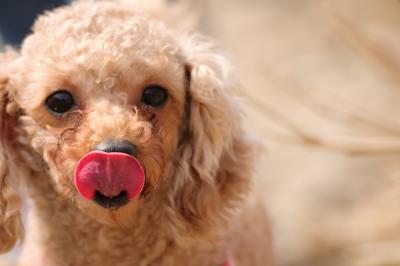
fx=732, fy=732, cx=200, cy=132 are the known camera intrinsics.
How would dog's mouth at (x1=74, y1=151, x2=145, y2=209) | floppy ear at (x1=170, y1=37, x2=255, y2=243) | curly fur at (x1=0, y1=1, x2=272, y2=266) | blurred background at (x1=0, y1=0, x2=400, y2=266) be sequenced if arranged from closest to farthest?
dog's mouth at (x1=74, y1=151, x2=145, y2=209), curly fur at (x1=0, y1=1, x2=272, y2=266), floppy ear at (x1=170, y1=37, x2=255, y2=243), blurred background at (x1=0, y1=0, x2=400, y2=266)

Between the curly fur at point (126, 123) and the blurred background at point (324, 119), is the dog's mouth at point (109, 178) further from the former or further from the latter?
the blurred background at point (324, 119)

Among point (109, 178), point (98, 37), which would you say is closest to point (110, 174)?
point (109, 178)

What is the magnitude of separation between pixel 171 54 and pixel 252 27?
77.2 inches

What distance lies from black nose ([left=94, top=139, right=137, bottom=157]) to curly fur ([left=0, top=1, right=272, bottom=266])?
42 mm

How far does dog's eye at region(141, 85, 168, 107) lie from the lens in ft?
4.23

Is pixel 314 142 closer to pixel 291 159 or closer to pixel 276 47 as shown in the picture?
pixel 291 159

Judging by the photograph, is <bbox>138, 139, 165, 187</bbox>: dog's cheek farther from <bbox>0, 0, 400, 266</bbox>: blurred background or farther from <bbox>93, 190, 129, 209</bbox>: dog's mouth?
<bbox>0, 0, 400, 266</bbox>: blurred background

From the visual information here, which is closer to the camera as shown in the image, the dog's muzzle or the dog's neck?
the dog's muzzle

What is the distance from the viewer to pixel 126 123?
3.91 feet

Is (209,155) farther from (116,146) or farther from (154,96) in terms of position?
(116,146)

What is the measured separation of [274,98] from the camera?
9.26 feet

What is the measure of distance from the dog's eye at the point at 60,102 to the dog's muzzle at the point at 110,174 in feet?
0.47

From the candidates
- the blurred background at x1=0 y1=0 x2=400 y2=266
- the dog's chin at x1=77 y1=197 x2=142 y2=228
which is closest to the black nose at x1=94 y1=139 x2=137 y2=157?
the dog's chin at x1=77 y1=197 x2=142 y2=228

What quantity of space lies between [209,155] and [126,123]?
229 mm
